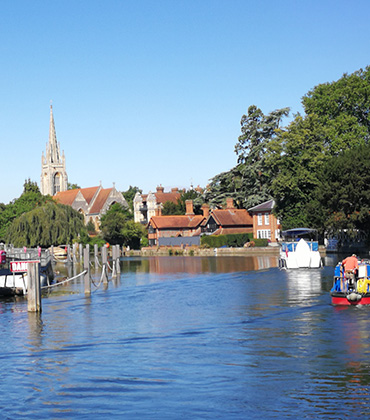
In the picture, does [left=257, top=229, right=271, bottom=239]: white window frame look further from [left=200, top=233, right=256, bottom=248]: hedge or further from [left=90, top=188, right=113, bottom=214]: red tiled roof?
[left=90, top=188, right=113, bottom=214]: red tiled roof

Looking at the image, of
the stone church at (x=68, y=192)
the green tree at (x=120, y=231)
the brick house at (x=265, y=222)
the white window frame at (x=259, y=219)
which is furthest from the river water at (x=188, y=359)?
the stone church at (x=68, y=192)

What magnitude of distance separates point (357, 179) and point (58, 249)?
1557 inches

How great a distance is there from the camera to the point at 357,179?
6469 centimetres

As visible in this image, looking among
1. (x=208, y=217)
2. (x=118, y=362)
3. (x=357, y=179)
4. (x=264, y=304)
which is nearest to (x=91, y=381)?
(x=118, y=362)

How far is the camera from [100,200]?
166625 millimetres

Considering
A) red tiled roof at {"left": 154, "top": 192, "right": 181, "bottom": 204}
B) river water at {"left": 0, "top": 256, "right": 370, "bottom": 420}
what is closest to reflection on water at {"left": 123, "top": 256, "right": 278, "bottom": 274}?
river water at {"left": 0, "top": 256, "right": 370, "bottom": 420}

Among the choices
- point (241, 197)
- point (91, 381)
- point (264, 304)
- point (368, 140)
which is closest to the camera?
point (91, 381)

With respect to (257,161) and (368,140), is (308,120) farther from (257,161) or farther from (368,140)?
(257,161)

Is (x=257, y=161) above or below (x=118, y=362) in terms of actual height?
above

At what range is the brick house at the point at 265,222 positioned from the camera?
9744 centimetres

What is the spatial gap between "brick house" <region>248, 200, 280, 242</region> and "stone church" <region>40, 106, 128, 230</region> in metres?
60.0

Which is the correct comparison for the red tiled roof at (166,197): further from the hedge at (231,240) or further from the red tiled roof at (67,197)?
the hedge at (231,240)

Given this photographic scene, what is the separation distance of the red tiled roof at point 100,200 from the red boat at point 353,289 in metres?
137

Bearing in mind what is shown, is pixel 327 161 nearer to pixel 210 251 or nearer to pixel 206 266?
pixel 206 266
